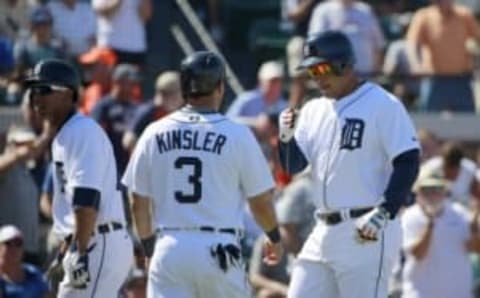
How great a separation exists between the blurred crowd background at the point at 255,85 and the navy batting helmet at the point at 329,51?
2.14 meters

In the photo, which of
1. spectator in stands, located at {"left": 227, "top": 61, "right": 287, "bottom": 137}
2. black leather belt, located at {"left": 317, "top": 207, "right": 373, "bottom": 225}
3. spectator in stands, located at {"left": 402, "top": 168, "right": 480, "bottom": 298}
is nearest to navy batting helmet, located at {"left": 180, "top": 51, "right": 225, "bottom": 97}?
black leather belt, located at {"left": 317, "top": 207, "right": 373, "bottom": 225}

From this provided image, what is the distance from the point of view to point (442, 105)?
1769cm

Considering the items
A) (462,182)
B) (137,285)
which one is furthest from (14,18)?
(137,285)

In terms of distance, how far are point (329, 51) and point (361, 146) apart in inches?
21.8

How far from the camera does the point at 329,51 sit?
428 inches

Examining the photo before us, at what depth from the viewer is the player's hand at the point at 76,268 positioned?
1071cm

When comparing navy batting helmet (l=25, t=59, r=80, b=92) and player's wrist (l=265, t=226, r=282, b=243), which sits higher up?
navy batting helmet (l=25, t=59, r=80, b=92)

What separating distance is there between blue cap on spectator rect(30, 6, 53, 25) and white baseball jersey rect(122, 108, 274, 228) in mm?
6976

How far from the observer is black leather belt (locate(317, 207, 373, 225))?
35.1 feet

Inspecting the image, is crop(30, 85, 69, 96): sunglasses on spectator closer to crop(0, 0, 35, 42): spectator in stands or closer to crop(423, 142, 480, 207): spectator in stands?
crop(423, 142, 480, 207): spectator in stands

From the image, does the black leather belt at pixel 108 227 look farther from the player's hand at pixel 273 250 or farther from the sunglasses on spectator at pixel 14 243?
the sunglasses on spectator at pixel 14 243

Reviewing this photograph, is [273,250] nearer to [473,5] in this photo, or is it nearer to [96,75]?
[96,75]

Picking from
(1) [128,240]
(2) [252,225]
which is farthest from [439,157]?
(1) [128,240]

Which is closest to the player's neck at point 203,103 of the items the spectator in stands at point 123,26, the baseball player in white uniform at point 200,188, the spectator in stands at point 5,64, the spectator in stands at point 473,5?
the baseball player in white uniform at point 200,188
